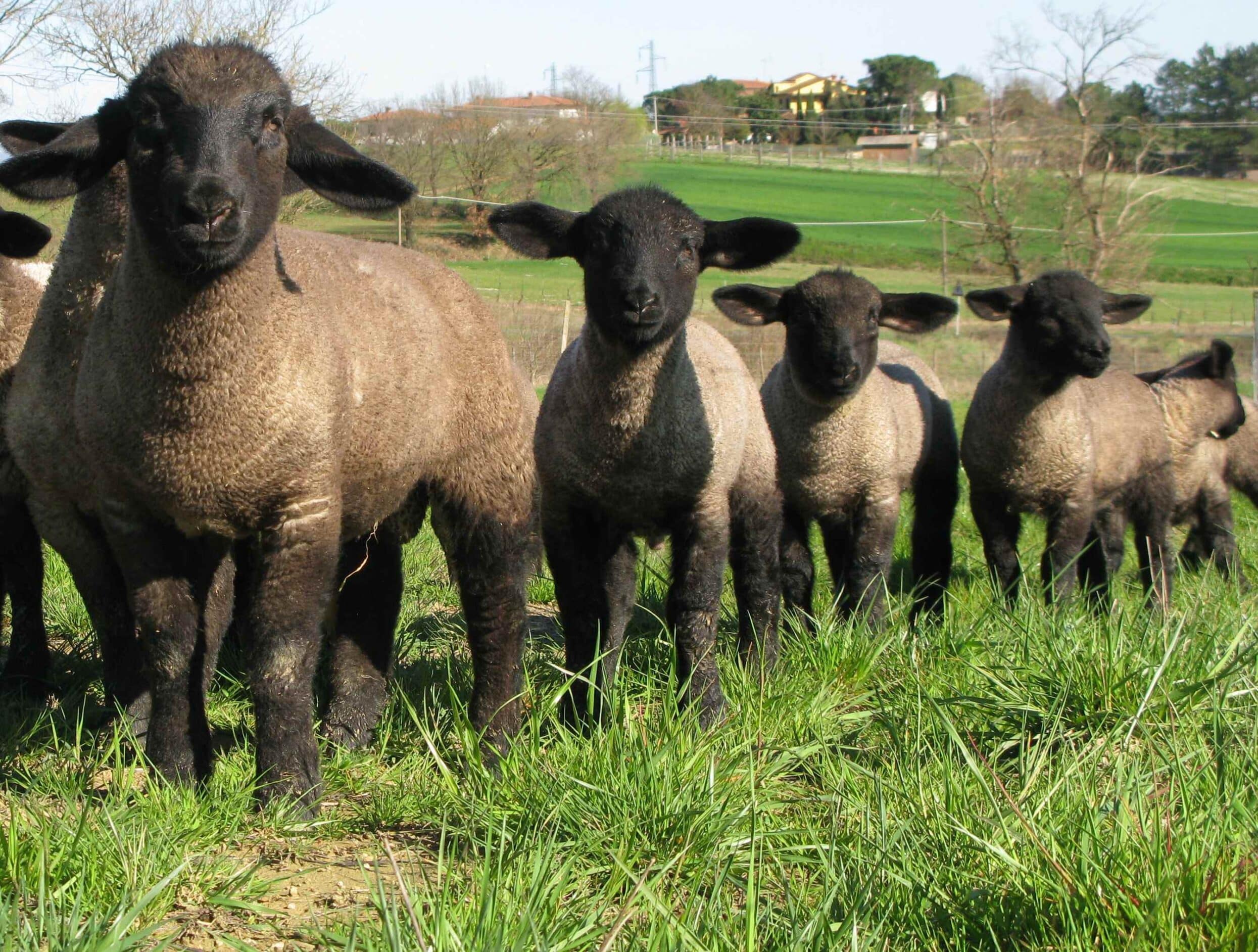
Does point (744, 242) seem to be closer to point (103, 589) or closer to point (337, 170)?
point (337, 170)

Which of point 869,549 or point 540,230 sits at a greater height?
point 540,230

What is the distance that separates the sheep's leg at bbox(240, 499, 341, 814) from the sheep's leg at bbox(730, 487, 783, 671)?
252cm

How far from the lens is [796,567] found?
787 cm

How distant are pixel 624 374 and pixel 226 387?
6.87 feet

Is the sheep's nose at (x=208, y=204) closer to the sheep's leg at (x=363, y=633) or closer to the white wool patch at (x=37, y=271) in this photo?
the sheep's leg at (x=363, y=633)

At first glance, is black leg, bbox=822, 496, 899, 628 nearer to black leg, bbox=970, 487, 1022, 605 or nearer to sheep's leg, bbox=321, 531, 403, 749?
black leg, bbox=970, 487, 1022, 605

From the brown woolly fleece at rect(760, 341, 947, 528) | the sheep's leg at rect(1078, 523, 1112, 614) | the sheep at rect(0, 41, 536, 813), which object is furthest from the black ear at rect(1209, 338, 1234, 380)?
the sheep at rect(0, 41, 536, 813)

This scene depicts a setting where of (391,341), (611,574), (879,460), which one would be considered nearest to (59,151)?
(391,341)

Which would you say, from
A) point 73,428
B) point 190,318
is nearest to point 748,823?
point 190,318

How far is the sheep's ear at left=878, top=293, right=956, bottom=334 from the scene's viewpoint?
8.51 metres

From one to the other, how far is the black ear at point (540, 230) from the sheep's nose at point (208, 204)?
234 centimetres

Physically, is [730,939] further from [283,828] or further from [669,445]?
[669,445]

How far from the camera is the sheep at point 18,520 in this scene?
594 centimetres

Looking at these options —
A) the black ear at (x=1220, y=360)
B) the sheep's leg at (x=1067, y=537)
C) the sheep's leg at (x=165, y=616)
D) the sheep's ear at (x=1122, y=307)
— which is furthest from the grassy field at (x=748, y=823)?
the black ear at (x=1220, y=360)
